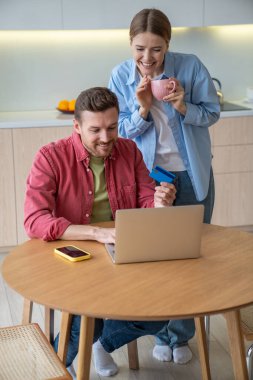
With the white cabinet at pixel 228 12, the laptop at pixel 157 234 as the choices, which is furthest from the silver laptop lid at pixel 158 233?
the white cabinet at pixel 228 12

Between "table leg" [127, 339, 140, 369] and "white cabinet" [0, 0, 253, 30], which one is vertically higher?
"white cabinet" [0, 0, 253, 30]

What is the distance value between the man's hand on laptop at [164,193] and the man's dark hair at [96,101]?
33cm

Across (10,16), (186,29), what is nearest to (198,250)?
(10,16)

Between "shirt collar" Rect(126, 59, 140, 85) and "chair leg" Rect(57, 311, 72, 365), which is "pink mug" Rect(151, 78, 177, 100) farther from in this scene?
"chair leg" Rect(57, 311, 72, 365)

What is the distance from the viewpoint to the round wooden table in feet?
5.72

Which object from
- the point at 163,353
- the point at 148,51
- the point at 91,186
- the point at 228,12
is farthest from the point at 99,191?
the point at 228,12

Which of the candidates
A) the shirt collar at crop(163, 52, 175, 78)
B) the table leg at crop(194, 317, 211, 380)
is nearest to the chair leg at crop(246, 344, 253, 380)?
the table leg at crop(194, 317, 211, 380)

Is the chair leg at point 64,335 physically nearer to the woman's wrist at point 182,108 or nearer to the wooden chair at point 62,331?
the wooden chair at point 62,331

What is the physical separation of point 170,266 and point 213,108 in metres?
0.94

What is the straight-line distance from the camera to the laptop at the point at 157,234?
6.37 ft

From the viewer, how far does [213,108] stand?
274cm

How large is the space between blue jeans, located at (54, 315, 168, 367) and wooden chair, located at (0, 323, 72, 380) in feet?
0.78

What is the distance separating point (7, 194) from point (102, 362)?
1660mm

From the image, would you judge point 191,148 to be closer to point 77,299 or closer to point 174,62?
point 174,62
